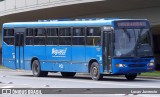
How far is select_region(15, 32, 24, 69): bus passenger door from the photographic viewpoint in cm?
3278

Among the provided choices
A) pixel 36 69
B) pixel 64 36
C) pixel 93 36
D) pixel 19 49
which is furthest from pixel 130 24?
pixel 19 49

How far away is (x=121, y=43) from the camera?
26.6m

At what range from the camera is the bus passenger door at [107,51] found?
26688 millimetres

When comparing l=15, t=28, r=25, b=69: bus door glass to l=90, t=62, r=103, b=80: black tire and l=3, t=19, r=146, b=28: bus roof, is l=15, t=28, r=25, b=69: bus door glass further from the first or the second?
l=90, t=62, r=103, b=80: black tire

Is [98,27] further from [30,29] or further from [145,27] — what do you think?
[30,29]

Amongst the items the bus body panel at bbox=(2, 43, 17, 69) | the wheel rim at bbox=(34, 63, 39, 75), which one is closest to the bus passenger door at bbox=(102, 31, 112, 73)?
the wheel rim at bbox=(34, 63, 39, 75)

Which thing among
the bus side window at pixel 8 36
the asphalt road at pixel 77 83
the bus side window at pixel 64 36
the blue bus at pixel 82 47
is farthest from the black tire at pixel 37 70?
the asphalt road at pixel 77 83

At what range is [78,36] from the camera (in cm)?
2883

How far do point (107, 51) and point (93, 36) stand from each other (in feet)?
4.55

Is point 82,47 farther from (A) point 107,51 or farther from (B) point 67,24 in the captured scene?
(A) point 107,51

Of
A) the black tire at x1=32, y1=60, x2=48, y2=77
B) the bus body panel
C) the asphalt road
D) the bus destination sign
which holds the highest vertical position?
the bus destination sign

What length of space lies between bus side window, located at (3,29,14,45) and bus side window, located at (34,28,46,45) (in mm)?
2252

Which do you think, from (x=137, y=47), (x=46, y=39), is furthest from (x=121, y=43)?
(x=46, y=39)

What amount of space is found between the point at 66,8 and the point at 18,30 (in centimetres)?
1279
